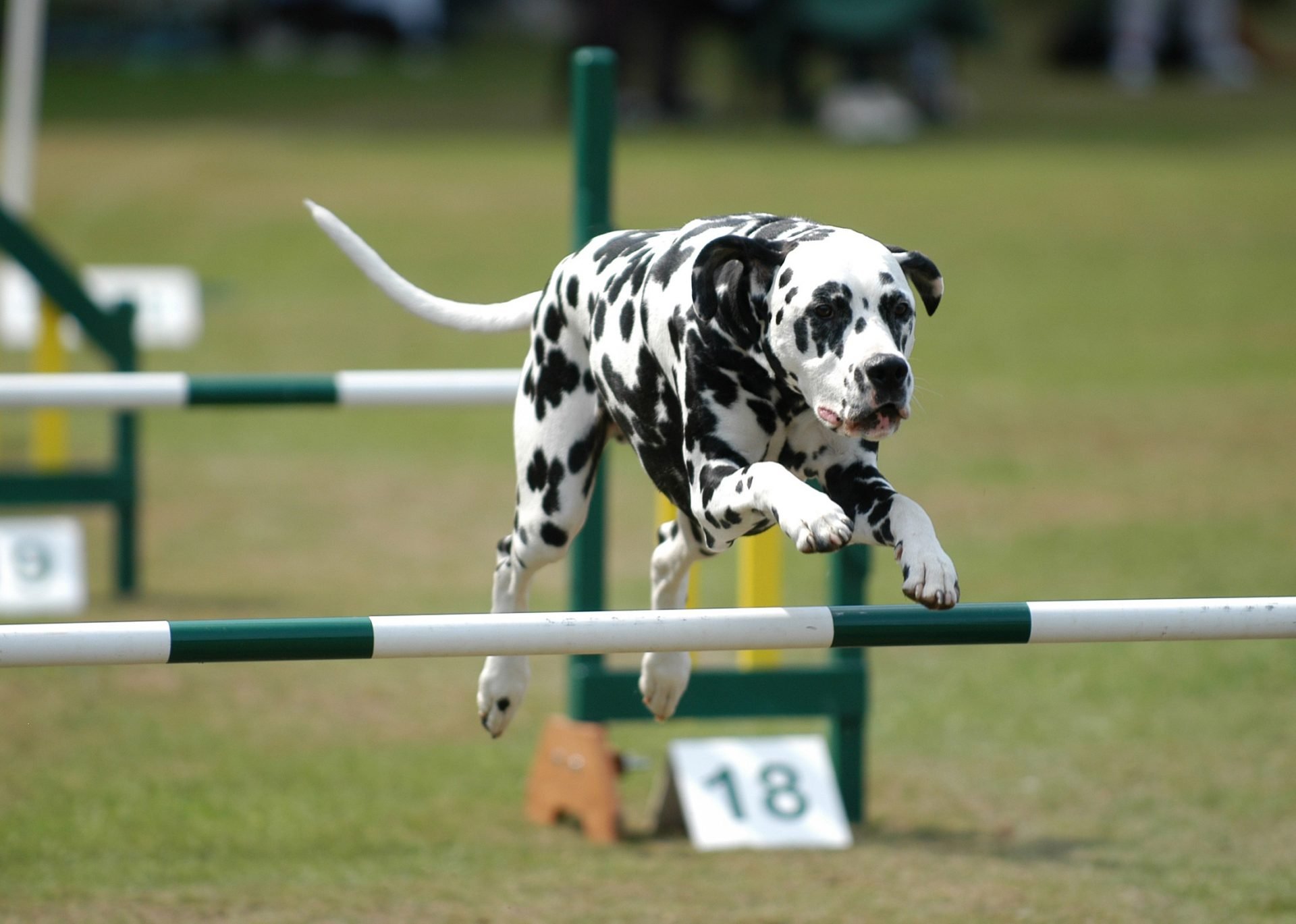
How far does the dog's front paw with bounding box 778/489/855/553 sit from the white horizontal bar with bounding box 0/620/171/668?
118 centimetres

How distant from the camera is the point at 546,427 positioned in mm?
3953

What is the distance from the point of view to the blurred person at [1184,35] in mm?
29750

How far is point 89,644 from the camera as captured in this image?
133 inches

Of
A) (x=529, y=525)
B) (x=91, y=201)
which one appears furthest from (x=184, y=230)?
(x=529, y=525)

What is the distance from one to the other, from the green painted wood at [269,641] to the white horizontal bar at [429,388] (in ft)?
5.05

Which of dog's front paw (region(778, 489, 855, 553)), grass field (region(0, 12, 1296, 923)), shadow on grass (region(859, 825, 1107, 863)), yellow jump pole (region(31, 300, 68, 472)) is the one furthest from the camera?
yellow jump pole (region(31, 300, 68, 472))

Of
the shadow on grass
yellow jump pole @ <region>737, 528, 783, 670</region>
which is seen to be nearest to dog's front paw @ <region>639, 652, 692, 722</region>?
yellow jump pole @ <region>737, 528, 783, 670</region>

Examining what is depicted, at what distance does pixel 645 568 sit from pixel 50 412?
3010 mm

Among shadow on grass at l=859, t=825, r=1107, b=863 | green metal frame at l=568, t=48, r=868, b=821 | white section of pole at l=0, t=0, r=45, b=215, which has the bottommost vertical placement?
shadow on grass at l=859, t=825, r=1107, b=863

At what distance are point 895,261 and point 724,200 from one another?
14.7 m

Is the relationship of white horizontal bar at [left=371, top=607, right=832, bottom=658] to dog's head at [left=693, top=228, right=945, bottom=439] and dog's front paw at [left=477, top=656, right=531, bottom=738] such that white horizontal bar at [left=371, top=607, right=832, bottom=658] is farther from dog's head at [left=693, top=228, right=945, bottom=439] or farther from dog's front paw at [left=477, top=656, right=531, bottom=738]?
dog's front paw at [left=477, top=656, right=531, bottom=738]

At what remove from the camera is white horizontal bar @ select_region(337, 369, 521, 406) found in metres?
4.99

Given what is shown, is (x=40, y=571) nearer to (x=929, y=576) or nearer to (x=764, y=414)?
(x=764, y=414)

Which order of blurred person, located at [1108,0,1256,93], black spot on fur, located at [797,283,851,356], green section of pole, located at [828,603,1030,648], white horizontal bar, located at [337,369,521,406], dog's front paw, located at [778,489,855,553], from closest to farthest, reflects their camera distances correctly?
dog's front paw, located at [778,489,855,553] → black spot on fur, located at [797,283,851,356] → green section of pole, located at [828,603,1030,648] → white horizontal bar, located at [337,369,521,406] → blurred person, located at [1108,0,1256,93]
